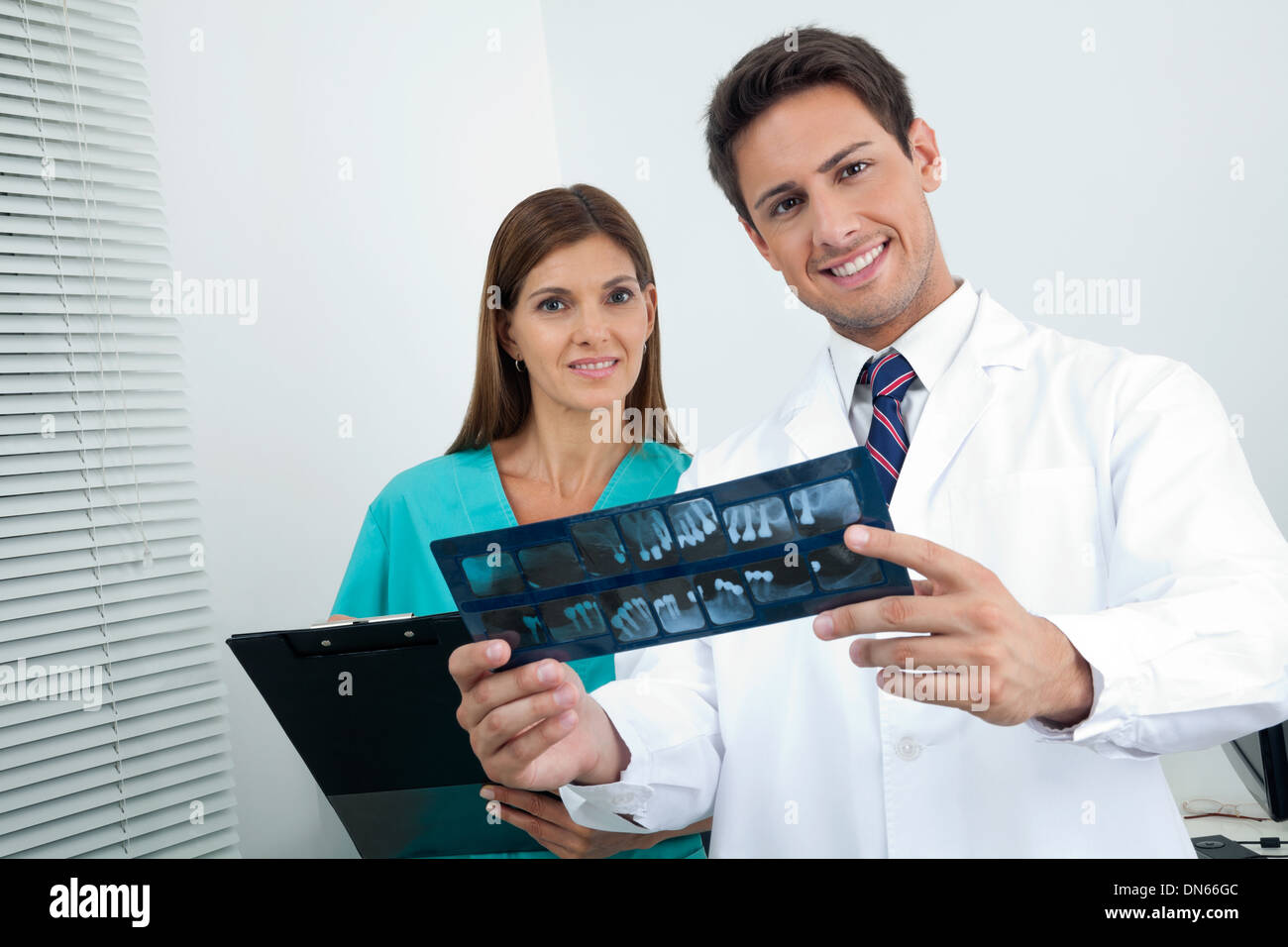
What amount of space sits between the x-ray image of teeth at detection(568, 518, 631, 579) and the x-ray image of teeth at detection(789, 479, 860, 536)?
14 centimetres

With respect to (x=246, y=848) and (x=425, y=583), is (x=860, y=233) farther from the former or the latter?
(x=246, y=848)

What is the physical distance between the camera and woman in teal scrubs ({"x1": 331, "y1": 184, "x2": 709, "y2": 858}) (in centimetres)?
213

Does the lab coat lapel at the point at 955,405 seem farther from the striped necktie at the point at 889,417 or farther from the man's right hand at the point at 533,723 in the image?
the man's right hand at the point at 533,723

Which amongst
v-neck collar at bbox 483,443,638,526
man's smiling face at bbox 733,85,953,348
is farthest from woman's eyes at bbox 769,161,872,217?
v-neck collar at bbox 483,443,638,526

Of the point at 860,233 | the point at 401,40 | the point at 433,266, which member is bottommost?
the point at 860,233

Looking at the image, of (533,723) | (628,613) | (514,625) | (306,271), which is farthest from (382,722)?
(306,271)

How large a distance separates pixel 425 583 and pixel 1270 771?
1645 millimetres

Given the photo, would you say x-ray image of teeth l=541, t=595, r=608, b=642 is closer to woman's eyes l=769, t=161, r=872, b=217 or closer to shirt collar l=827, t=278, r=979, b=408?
shirt collar l=827, t=278, r=979, b=408

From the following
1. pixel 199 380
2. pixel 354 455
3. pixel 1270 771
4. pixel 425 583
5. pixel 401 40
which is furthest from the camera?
pixel 401 40

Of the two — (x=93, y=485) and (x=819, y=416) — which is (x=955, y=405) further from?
(x=93, y=485)

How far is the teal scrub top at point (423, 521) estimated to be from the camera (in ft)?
6.93
